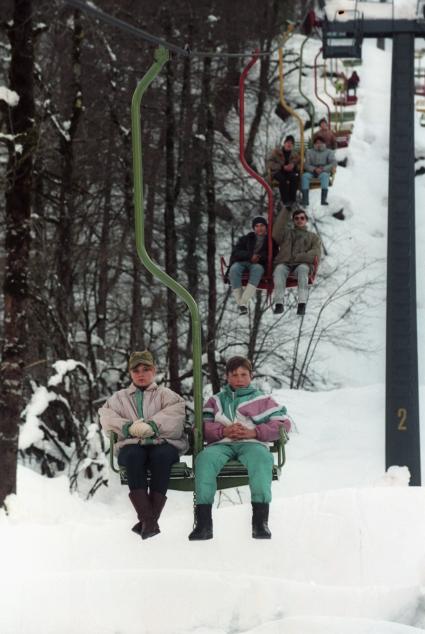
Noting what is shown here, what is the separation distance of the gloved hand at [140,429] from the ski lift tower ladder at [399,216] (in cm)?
371

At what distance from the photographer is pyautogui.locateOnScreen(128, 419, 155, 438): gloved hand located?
7.91 meters

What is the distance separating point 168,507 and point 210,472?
959cm

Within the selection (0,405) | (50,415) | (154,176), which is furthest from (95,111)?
(0,405)

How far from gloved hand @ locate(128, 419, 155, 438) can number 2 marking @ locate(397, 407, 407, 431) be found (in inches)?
148

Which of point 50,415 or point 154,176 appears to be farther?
point 154,176

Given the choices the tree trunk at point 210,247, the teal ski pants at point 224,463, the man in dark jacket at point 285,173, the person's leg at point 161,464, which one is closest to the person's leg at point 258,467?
the teal ski pants at point 224,463

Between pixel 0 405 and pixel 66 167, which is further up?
pixel 66 167

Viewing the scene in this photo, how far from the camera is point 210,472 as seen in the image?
25.6 feet

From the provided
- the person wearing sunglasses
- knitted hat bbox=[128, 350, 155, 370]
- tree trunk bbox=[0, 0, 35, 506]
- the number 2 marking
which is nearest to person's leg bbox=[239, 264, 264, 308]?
the person wearing sunglasses

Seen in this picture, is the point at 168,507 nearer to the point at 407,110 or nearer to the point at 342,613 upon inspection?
the point at 407,110

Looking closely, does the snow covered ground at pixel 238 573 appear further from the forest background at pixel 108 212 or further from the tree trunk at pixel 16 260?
the forest background at pixel 108 212

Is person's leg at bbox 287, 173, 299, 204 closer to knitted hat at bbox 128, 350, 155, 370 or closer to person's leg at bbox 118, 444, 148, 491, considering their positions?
knitted hat at bbox 128, 350, 155, 370

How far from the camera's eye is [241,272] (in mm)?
12273

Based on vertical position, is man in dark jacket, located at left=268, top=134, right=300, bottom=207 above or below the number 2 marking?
above
